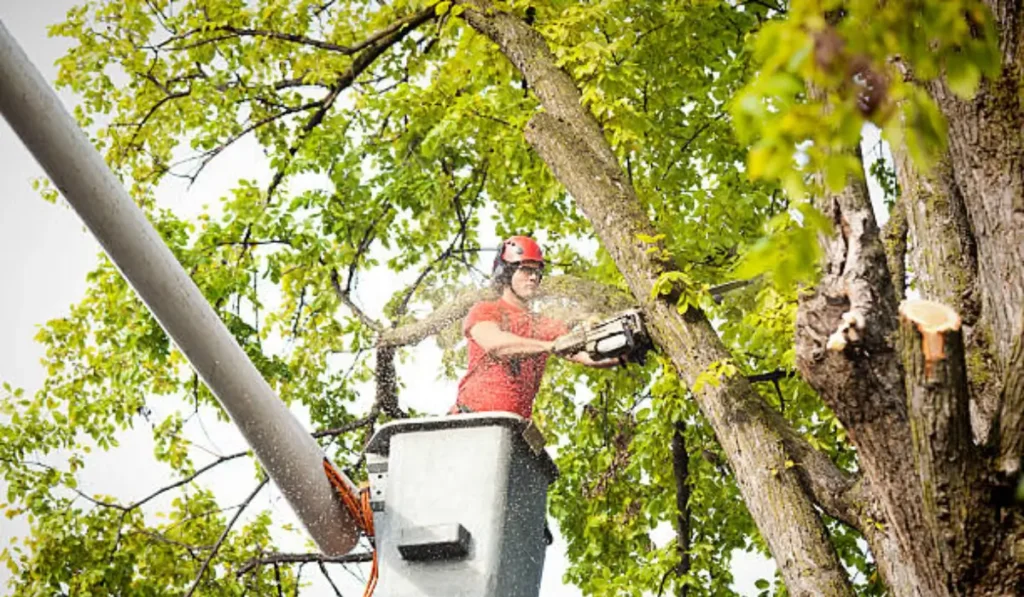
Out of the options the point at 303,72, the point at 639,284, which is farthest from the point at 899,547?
the point at 303,72

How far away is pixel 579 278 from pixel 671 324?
2.93 meters

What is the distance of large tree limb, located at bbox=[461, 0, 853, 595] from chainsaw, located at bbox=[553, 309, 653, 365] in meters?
0.18

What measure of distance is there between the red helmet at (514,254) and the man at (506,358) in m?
→ 0.26

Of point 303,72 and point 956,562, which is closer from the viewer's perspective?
point 956,562

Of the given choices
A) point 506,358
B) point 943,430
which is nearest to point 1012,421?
point 943,430

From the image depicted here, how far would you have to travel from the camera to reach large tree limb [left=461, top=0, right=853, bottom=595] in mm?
3756

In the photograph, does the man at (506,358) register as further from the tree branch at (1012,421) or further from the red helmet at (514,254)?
the tree branch at (1012,421)

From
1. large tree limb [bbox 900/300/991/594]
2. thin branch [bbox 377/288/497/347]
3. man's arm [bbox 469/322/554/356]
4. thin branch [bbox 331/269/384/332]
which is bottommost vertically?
large tree limb [bbox 900/300/991/594]

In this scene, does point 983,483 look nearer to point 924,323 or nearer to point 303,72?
point 924,323

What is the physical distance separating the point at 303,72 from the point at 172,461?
3069 mm

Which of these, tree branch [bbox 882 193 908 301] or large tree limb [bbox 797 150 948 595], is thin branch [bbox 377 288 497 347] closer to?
tree branch [bbox 882 193 908 301]

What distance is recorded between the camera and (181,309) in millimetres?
3283

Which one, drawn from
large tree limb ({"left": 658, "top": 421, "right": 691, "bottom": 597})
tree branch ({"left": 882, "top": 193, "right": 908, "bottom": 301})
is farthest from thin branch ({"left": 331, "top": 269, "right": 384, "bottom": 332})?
tree branch ({"left": 882, "top": 193, "right": 908, "bottom": 301})

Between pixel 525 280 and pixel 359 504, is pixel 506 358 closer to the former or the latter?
pixel 525 280
